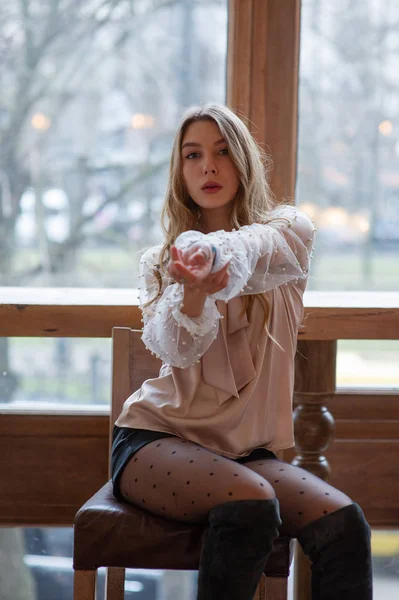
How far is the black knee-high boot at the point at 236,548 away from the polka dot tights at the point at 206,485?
0.03 meters

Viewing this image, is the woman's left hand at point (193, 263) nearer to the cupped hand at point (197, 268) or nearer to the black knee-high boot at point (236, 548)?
the cupped hand at point (197, 268)

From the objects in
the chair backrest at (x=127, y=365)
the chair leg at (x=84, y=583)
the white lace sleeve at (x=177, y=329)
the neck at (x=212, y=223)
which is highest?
the neck at (x=212, y=223)

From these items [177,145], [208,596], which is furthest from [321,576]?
[177,145]

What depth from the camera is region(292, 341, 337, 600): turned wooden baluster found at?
2.11 m

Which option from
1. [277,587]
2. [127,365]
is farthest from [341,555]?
[127,365]

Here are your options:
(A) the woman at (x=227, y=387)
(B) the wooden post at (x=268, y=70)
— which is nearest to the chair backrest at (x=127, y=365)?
(A) the woman at (x=227, y=387)

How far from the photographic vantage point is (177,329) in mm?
1611

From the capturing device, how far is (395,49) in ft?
8.02

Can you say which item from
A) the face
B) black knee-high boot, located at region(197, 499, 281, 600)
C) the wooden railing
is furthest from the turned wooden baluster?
black knee-high boot, located at region(197, 499, 281, 600)

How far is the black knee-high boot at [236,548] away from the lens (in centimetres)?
136

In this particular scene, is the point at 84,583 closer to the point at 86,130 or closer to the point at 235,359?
the point at 235,359

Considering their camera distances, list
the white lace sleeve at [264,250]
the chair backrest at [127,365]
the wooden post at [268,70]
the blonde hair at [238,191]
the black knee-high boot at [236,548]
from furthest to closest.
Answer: the wooden post at [268,70], the chair backrest at [127,365], the blonde hair at [238,191], the white lace sleeve at [264,250], the black knee-high boot at [236,548]

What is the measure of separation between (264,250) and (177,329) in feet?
0.78

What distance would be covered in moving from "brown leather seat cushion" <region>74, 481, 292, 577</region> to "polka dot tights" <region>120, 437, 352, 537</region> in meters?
0.03
